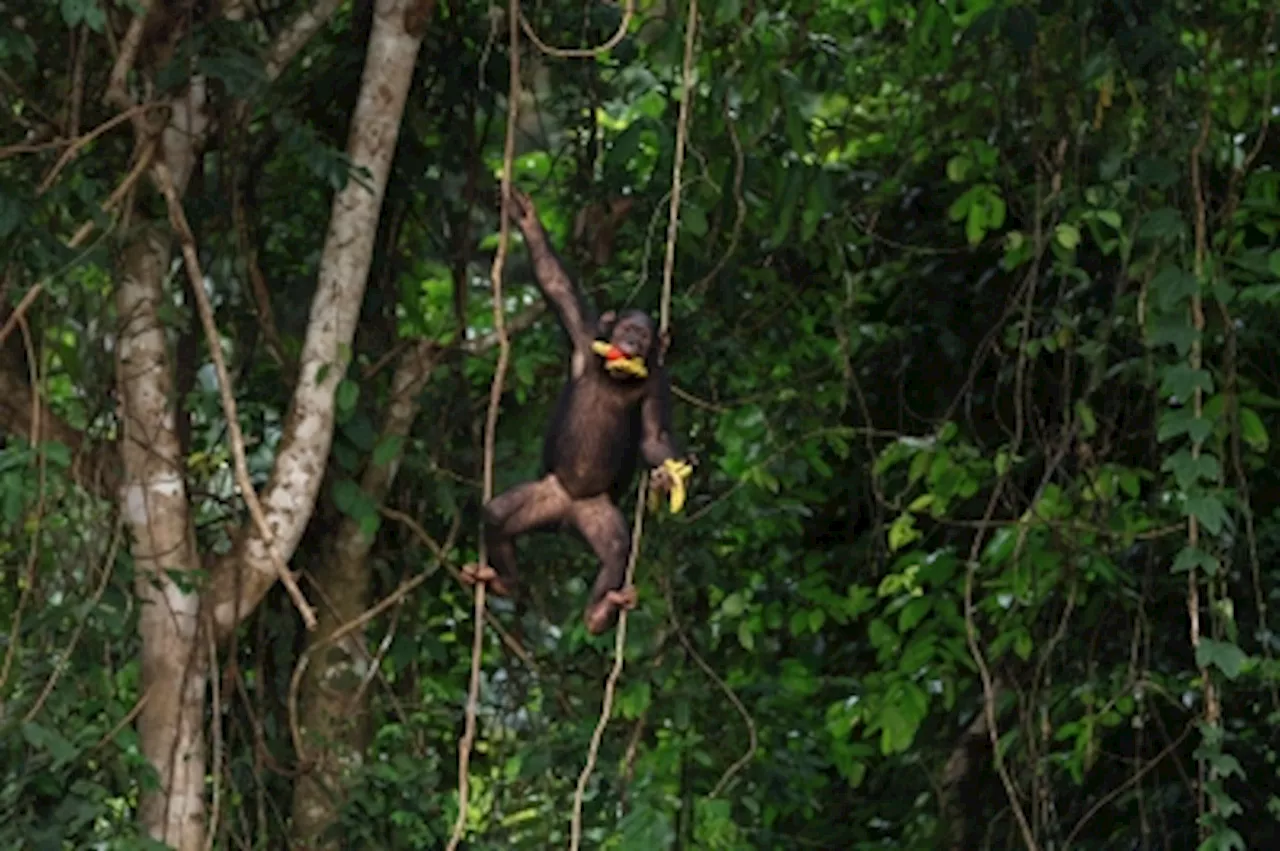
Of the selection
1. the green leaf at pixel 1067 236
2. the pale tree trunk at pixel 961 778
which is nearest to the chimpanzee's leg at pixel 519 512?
Result: the green leaf at pixel 1067 236

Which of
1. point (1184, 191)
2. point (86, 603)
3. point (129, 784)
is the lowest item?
point (129, 784)

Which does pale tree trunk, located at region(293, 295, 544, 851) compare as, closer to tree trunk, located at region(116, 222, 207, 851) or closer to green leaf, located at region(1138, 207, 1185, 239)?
tree trunk, located at region(116, 222, 207, 851)

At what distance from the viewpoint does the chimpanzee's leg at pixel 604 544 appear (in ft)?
13.1

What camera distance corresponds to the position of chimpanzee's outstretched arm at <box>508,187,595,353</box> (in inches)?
161

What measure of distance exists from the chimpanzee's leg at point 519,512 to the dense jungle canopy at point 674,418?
0.50 metres

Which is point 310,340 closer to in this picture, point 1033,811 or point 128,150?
point 128,150

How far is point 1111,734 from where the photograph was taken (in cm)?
642

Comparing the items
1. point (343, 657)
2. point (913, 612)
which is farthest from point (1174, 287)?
point (343, 657)

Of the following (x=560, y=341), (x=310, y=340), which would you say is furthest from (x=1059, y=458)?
(x=310, y=340)

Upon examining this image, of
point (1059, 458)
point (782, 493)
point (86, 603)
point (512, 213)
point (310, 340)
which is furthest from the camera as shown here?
point (782, 493)

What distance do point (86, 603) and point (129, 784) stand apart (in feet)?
1.42

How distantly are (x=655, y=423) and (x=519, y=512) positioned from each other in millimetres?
324

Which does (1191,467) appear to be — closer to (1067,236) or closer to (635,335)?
(1067,236)

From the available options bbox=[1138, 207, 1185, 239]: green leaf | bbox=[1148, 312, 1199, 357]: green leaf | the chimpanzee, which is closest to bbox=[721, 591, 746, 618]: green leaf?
bbox=[1148, 312, 1199, 357]: green leaf
